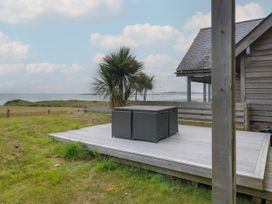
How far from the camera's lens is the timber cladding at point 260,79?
5715 mm

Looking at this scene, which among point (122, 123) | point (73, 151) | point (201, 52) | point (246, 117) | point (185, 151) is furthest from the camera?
point (201, 52)

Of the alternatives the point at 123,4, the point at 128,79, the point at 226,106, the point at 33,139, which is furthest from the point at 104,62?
the point at 226,106

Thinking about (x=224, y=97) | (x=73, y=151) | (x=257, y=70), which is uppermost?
(x=257, y=70)

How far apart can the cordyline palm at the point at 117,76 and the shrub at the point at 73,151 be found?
443 cm

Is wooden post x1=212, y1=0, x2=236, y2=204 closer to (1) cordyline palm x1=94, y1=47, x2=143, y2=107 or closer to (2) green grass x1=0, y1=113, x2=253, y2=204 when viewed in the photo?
(2) green grass x1=0, y1=113, x2=253, y2=204

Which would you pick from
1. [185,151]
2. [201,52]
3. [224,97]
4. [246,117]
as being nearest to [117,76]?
[201,52]

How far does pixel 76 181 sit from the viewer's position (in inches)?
116

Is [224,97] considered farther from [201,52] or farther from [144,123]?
[201,52]

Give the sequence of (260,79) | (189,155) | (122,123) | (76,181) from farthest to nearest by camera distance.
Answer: (260,79) < (122,123) < (189,155) < (76,181)

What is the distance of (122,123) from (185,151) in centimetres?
141

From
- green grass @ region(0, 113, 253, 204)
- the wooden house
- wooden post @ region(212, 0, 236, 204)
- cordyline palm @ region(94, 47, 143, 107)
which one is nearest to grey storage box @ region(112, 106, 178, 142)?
green grass @ region(0, 113, 253, 204)

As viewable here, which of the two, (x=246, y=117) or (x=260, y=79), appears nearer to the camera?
(x=260, y=79)

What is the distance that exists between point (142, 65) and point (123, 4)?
234 centimetres

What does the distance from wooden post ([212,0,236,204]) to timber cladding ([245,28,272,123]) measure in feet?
17.0
